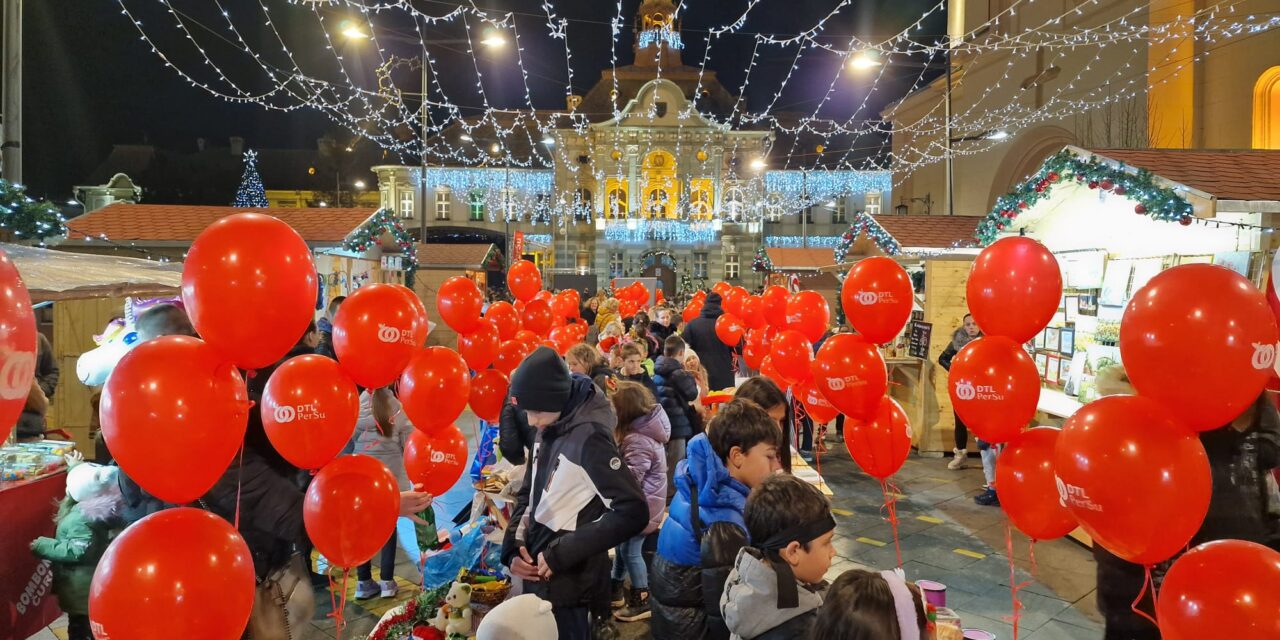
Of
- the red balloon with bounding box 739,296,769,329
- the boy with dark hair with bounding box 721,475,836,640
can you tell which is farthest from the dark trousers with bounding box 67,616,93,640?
the red balloon with bounding box 739,296,769,329

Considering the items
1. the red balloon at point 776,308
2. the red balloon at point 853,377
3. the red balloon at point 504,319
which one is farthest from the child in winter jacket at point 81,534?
the red balloon at point 776,308

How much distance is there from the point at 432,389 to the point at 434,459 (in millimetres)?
463

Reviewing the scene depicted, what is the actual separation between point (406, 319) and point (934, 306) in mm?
7480

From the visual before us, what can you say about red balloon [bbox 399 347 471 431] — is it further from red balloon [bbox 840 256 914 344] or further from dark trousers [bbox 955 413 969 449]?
dark trousers [bbox 955 413 969 449]

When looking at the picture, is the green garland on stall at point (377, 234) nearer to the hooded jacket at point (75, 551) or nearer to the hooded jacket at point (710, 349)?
the hooded jacket at point (710, 349)

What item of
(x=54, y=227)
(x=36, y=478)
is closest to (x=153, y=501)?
Answer: (x=36, y=478)

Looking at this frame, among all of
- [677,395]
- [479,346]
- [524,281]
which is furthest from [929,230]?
[479,346]

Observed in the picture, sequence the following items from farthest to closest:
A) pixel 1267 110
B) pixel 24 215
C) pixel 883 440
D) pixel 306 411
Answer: pixel 1267 110 → pixel 24 215 → pixel 883 440 → pixel 306 411

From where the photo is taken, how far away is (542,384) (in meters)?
2.84

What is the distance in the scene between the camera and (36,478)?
13.9ft

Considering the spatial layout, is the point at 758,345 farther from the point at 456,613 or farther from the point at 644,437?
the point at 456,613

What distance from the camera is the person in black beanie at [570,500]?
270 cm

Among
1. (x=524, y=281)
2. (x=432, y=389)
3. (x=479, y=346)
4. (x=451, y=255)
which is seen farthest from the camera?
→ (x=451, y=255)

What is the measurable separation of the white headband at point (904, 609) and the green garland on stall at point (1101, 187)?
5634 millimetres
